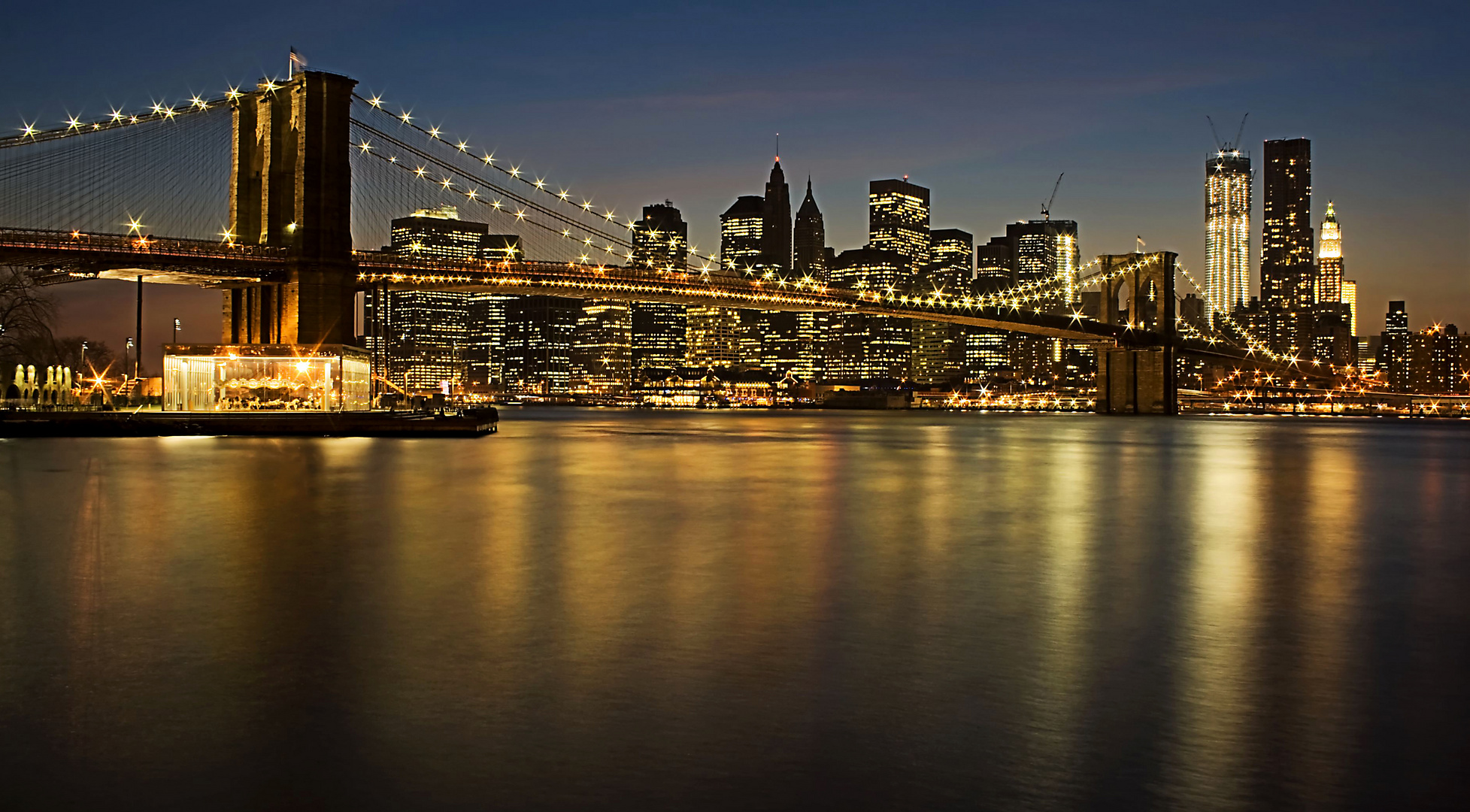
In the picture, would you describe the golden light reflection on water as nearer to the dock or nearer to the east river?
the east river

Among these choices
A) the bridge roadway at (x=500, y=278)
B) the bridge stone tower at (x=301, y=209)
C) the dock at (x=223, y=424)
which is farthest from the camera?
the bridge stone tower at (x=301, y=209)

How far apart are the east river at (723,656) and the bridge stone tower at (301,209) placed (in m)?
31.1

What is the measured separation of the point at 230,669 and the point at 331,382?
4402cm

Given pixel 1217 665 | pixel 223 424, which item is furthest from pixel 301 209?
pixel 1217 665

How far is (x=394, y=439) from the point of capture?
44312 millimetres

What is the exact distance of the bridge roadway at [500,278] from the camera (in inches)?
1855

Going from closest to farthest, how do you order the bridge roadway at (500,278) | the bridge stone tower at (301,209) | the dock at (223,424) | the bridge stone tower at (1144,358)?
the dock at (223,424), the bridge roadway at (500,278), the bridge stone tower at (301,209), the bridge stone tower at (1144,358)

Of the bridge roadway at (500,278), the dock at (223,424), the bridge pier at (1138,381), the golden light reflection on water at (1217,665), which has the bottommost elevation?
the golden light reflection on water at (1217,665)

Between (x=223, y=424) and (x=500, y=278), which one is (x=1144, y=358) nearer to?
(x=500, y=278)

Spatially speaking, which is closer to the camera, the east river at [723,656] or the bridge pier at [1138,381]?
the east river at [723,656]

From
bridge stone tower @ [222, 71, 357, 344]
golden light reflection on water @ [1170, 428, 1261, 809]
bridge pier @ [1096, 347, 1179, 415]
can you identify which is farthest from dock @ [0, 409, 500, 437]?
bridge pier @ [1096, 347, 1179, 415]

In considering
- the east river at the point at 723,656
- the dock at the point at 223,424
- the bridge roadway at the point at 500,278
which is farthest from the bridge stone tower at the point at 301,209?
the east river at the point at 723,656

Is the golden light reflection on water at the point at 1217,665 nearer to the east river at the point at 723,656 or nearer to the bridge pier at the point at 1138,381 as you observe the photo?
the east river at the point at 723,656

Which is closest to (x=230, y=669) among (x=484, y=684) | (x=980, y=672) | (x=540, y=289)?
(x=484, y=684)
